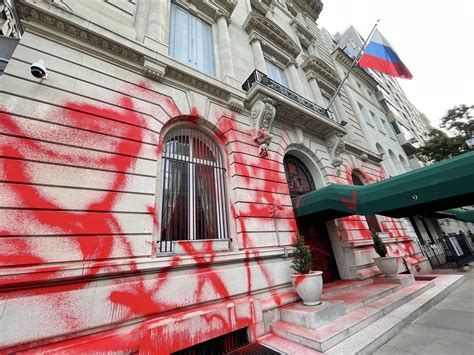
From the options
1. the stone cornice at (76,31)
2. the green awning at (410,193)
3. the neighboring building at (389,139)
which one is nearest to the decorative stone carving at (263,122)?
the green awning at (410,193)

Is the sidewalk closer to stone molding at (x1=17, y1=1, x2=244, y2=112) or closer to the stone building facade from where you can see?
the stone building facade

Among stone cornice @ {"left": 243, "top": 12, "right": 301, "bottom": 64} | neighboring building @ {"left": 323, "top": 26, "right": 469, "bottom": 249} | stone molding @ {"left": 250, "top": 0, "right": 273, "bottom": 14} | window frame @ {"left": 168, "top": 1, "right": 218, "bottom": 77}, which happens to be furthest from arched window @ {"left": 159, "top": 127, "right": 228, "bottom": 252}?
neighboring building @ {"left": 323, "top": 26, "right": 469, "bottom": 249}

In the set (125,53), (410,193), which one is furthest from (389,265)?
(125,53)

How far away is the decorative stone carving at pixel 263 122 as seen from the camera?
6906mm

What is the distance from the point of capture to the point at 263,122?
23.0 feet

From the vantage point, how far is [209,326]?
3.81m

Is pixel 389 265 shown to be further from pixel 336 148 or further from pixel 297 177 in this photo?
pixel 336 148

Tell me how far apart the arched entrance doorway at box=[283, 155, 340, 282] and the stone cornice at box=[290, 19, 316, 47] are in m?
12.5

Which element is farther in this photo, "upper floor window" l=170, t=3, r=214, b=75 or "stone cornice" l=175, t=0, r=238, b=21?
"stone cornice" l=175, t=0, r=238, b=21

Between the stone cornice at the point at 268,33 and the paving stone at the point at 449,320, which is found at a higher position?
the stone cornice at the point at 268,33

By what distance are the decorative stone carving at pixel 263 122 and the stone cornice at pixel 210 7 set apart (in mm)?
5534

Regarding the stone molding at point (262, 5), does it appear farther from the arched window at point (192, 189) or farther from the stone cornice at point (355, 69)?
the arched window at point (192, 189)

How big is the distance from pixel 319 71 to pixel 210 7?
8561 mm

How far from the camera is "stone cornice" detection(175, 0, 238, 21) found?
329 inches
